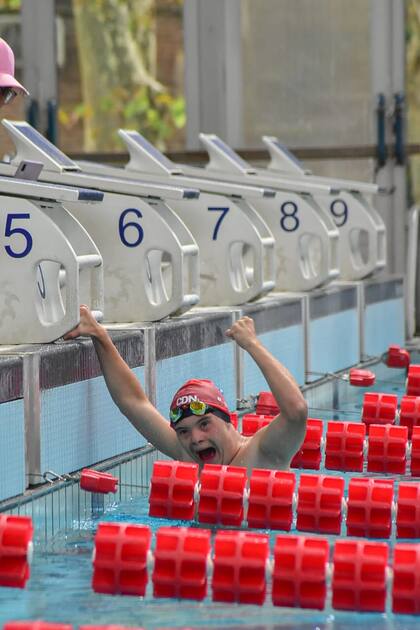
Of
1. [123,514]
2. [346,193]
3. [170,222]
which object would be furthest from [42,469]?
[346,193]

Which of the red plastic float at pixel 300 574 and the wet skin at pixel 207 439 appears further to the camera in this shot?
the wet skin at pixel 207 439

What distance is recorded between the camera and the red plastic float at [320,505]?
5496 mm

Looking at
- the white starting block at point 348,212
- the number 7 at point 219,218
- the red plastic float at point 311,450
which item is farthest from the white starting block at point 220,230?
the white starting block at point 348,212

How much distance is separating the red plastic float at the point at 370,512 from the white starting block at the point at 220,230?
281 cm

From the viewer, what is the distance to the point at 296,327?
8.77 metres

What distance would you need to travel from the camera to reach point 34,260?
19.7 ft

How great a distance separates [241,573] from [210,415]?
1026 millimetres

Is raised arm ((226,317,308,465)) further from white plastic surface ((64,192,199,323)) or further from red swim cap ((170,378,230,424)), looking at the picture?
white plastic surface ((64,192,199,323))

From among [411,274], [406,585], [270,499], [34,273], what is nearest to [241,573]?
[406,585]

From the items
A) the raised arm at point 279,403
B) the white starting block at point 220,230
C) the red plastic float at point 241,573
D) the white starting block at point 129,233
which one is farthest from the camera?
the white starting block at point 220,230

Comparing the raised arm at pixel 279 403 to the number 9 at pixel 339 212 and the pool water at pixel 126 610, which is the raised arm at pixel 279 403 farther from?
the number 9 at pixel 339 212

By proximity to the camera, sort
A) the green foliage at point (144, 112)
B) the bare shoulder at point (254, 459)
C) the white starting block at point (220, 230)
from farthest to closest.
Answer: the green foliage at point (144, 112) → the white starting block at point (220, 230) → the bare shoulder at point (254, 459)

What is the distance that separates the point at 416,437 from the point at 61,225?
185cm

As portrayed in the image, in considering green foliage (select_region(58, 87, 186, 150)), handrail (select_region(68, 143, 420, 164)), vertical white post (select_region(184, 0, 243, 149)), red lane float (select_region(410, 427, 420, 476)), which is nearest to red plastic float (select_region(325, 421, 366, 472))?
red lane float (select_region(410, 427, 420, 476))
